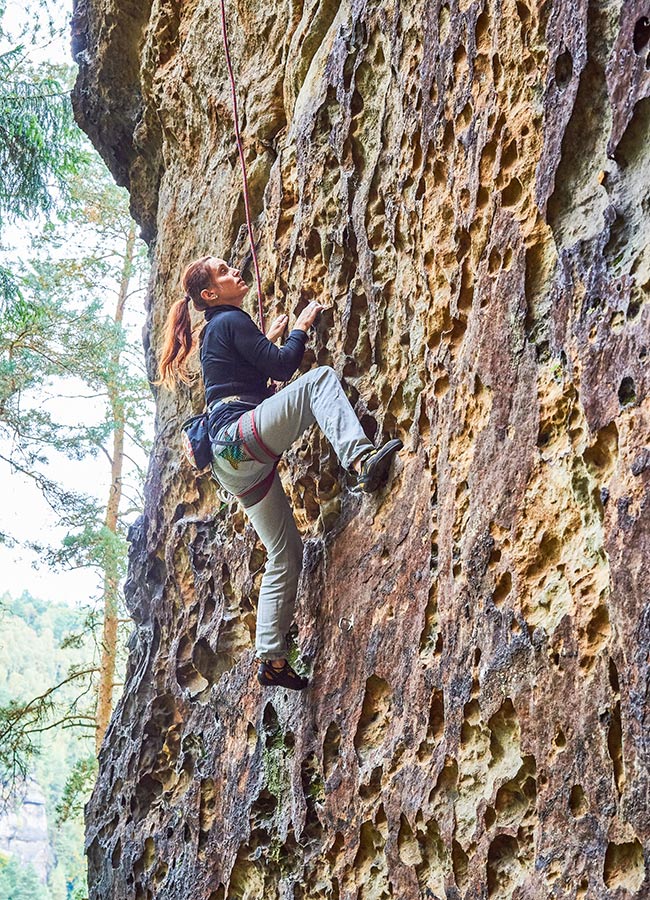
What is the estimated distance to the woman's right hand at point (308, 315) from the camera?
4.60m

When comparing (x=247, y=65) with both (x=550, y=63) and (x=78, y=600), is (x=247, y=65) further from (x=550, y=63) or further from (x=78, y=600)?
(x=78, y=600)

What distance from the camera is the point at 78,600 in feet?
48.8

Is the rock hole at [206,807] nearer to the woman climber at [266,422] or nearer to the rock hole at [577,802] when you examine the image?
the woman climber at [266,422]

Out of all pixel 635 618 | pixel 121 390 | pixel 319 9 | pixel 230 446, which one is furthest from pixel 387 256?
pixel 121 390

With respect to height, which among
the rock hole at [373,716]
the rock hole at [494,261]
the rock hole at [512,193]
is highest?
the rock hole at [512,193]

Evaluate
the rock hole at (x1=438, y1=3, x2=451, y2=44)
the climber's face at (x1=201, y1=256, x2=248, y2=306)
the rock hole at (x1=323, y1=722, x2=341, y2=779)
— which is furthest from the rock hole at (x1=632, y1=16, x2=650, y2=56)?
the rock hole at (x1=323, y1=722, x2=341, y2=779)

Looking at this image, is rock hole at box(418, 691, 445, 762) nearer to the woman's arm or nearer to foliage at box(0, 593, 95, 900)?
the woman's arm

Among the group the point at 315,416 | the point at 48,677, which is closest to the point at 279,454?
the point at 315,416

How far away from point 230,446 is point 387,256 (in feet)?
4.14

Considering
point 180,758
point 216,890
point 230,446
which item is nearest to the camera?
point 230,446

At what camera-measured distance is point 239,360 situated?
460cm

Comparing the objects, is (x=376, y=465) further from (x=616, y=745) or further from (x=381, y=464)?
(x=616, y=745)

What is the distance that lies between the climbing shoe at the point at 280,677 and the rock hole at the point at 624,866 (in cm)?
199

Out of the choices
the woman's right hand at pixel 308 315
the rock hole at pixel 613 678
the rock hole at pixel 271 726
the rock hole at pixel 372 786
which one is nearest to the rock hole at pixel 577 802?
the rock hole at pixel 613 678
